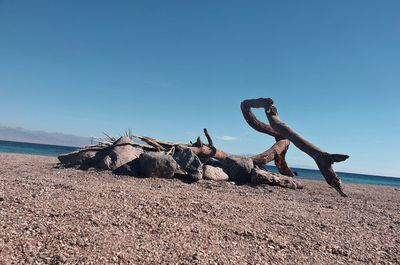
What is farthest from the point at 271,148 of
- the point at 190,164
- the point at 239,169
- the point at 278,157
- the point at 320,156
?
the point at 320,156

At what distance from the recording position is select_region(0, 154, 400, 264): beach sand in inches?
160

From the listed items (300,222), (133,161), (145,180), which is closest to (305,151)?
(300,222)

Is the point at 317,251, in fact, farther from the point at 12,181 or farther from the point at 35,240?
the point at 12,181

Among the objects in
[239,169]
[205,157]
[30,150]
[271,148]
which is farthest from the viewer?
[30,150]

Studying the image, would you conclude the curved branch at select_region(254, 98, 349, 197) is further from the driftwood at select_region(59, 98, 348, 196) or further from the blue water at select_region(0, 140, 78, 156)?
the blue water at select_region(0, 140, 78, 156)

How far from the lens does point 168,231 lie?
5.04 m

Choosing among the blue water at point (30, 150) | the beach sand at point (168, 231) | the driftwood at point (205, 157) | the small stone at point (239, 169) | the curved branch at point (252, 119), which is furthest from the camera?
the blue water at point (30, 150)

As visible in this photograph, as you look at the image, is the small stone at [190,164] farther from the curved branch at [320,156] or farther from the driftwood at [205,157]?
the curved branch at [320,156]

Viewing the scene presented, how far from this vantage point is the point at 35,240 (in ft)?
13.6

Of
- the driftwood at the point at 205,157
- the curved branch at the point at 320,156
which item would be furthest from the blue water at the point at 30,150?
the curved branch at the point at 320,156

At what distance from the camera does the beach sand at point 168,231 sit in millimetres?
4070

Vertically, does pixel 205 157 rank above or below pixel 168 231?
above

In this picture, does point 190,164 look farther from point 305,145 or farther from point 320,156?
point 320,156

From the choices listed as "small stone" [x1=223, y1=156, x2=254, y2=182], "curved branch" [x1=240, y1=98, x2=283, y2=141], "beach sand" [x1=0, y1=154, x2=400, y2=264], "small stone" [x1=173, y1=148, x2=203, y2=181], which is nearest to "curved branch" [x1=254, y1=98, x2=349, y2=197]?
"beach sand" [x1=0, y1=154, x2=400, y2=264]
